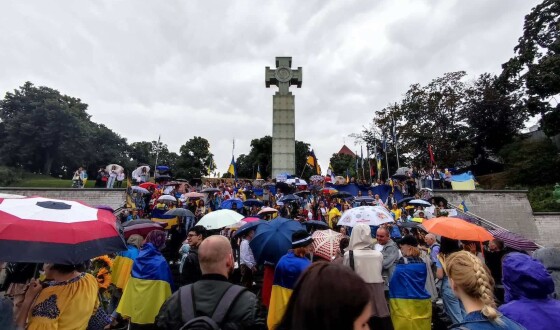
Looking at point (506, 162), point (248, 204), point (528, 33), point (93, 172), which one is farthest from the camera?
point (93, 172)

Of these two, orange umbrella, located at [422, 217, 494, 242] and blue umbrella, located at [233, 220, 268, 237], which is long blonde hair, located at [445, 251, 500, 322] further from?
blue umbrella, located at [233, 220, 268, 237]

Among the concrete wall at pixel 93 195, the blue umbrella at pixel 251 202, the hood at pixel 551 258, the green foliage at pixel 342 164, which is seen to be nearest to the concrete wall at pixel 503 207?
the blue umbrella at pixel 251 202

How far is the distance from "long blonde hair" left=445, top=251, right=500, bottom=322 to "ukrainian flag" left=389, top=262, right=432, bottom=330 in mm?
2202

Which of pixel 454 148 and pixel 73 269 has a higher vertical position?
pixel 454 148

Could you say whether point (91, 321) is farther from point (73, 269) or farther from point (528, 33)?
point (528, 33)

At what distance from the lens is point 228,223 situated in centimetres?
766

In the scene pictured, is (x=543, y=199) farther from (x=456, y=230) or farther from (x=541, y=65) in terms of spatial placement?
(x=456, y=230)

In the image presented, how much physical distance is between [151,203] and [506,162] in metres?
29.2

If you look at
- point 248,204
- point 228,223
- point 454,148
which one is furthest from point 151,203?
point 454,148

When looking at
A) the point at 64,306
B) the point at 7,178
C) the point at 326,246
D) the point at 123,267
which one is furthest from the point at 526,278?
the point at 7,178

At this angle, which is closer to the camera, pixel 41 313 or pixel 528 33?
pixel 41 313

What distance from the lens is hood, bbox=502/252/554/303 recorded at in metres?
2.39

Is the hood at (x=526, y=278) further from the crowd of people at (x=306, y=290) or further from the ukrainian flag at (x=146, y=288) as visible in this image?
the ukrainian flag at (x=146, y=288)

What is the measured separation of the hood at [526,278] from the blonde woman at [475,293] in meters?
0.36
